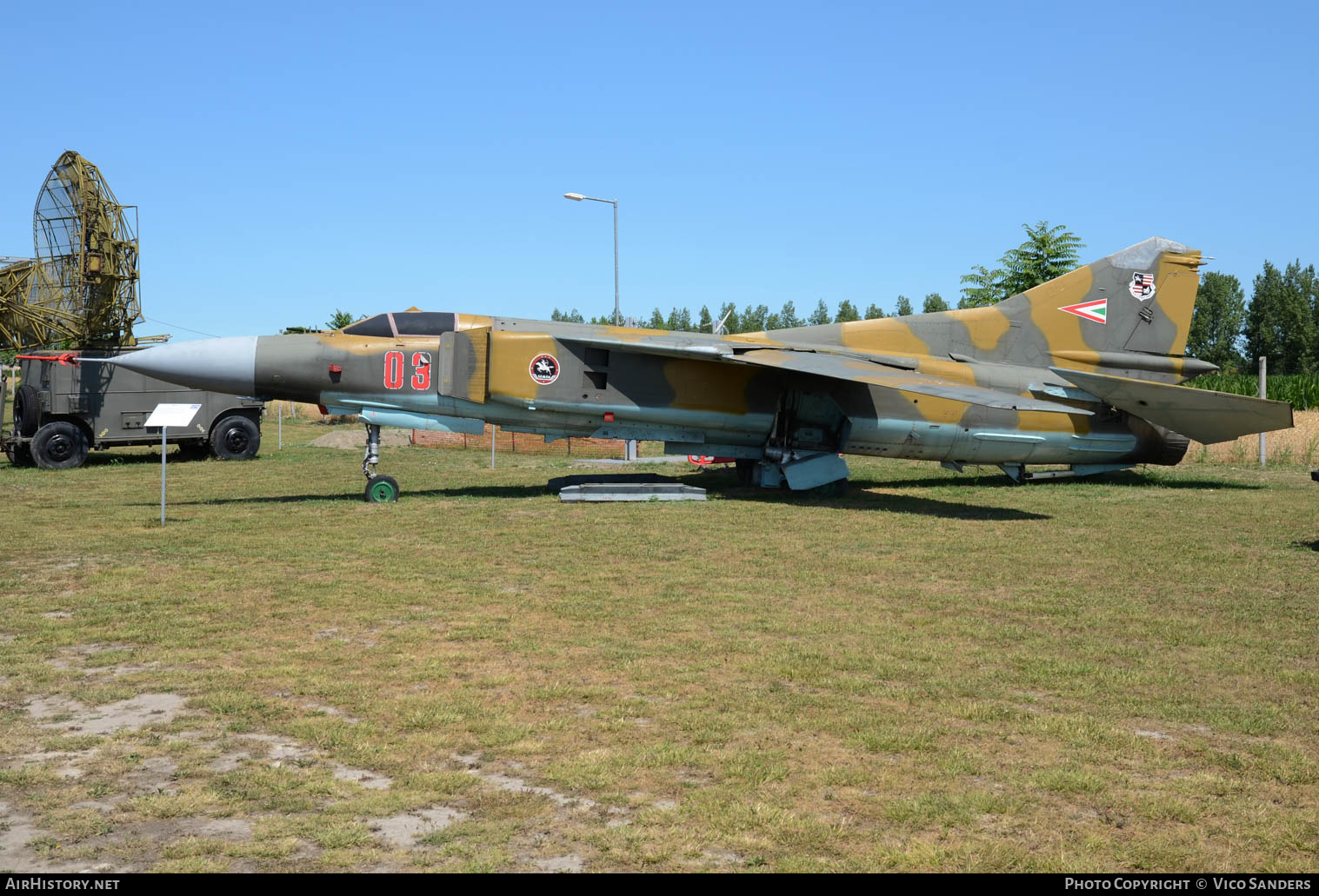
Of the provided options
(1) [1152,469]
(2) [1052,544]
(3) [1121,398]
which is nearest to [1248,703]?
(2) [1052,544]

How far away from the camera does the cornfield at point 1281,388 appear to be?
38.1 m

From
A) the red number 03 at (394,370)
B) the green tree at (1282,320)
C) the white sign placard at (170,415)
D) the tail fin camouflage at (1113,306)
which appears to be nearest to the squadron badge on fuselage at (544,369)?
the red number 03 at (394,370)

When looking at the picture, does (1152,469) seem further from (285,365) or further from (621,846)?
(621,846)

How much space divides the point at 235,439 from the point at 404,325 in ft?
37.0

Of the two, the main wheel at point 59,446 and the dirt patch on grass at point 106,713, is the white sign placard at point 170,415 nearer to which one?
the dirt patch on grass at point 106,713

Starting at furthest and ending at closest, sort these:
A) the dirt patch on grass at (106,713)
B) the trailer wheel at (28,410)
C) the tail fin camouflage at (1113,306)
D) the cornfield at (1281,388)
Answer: the cornfield at (1281,388), the trailer wheel at (28,410), the tail fin camouflage at (1113,306), the dirt patch on grass at (106,713)

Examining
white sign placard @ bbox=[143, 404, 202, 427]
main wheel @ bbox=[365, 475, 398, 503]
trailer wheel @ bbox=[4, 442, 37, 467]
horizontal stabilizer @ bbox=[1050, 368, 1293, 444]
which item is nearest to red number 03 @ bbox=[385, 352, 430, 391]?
main wheel @ bbox=[365, 475, 398, 503]

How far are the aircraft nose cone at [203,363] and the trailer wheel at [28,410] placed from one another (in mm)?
10303

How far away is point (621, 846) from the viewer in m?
3.92

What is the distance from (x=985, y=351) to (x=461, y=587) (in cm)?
1189

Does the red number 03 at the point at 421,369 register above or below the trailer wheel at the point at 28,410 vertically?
above

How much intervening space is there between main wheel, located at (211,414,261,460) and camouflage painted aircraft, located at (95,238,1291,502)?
33.8 feet

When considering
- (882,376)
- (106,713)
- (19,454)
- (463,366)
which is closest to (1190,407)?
(882,376)

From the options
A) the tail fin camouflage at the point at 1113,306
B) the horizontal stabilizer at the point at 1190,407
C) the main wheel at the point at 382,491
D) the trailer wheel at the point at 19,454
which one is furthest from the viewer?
the trailer wheel at the point at 19,454
